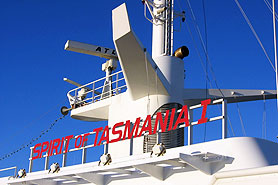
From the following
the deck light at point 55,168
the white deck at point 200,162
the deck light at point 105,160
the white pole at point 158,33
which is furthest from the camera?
the white pole at point 158,33

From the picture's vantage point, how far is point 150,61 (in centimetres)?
1645

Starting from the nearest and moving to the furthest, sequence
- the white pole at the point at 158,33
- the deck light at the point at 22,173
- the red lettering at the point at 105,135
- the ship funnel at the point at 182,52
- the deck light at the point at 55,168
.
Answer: the red lettering at the point at 105,135, the deck light at the point at 55,168, the ship funnel at the point at 182,52, the deck light at the point at 22,173, the white pole at the point at 158,33

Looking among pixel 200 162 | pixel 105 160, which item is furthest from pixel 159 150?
pixel 105 160

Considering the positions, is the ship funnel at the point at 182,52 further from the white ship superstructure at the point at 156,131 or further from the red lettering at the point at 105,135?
the red lettering at the point at 105,135

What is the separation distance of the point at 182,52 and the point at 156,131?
5204mm

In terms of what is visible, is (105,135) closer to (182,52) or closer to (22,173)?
(22,173)

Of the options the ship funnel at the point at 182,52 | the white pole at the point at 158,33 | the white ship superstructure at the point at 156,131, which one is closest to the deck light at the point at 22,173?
the white ship superstructure at the point at 156,131

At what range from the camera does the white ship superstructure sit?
41.4ft

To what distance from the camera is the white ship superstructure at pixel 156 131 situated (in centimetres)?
1263

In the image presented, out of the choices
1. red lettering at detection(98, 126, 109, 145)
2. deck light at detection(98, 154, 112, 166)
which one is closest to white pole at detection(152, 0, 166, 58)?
red lettering at detection(98, 126, 109, 145)

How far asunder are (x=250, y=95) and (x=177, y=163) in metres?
7.62

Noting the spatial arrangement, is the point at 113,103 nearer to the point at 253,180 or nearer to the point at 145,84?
the point at 145,84

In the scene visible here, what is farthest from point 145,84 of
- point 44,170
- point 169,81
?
point 44,170

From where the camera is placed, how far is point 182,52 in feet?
61.1
